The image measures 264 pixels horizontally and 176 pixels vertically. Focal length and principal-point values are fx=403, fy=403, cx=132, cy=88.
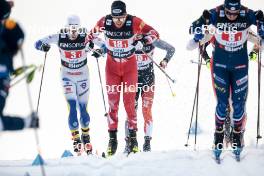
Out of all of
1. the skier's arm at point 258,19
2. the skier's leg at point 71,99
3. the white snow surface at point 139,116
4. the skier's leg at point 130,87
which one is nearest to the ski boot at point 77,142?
the skier's leg at point 71,99

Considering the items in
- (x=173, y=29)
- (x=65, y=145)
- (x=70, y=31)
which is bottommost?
(x=65, y=145)

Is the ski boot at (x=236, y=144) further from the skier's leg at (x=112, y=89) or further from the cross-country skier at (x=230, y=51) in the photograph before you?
the skier's leg at (x=112, y=89)

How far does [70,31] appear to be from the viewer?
834 cm

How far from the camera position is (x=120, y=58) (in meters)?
7.92

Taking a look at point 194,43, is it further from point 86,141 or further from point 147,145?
point 86,141

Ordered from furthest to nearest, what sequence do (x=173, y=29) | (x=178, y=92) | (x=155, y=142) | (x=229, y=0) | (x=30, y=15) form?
(x=30, y=15)
(x=173, y=29)
(x=178, y=92)
(x=155, y=142)
(x=229, y=0)

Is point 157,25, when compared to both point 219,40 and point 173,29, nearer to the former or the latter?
point 173,29

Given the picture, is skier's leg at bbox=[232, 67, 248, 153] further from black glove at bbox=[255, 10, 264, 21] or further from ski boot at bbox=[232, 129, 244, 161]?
black glove at bbox=[255, 10, 264, 21]

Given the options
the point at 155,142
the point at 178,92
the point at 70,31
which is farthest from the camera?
the point at 178,92

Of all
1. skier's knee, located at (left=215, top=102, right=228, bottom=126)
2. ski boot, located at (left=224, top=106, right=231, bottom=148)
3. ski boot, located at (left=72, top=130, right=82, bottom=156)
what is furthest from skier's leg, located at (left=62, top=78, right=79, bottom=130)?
ski boot, located at (left=224, top=106, right=231, bottom=148)

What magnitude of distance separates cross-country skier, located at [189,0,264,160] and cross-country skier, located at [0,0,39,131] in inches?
122

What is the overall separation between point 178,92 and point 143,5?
11.2 meters

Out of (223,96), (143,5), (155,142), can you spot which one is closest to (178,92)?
(155,142)

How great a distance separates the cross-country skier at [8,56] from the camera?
5.26 m
